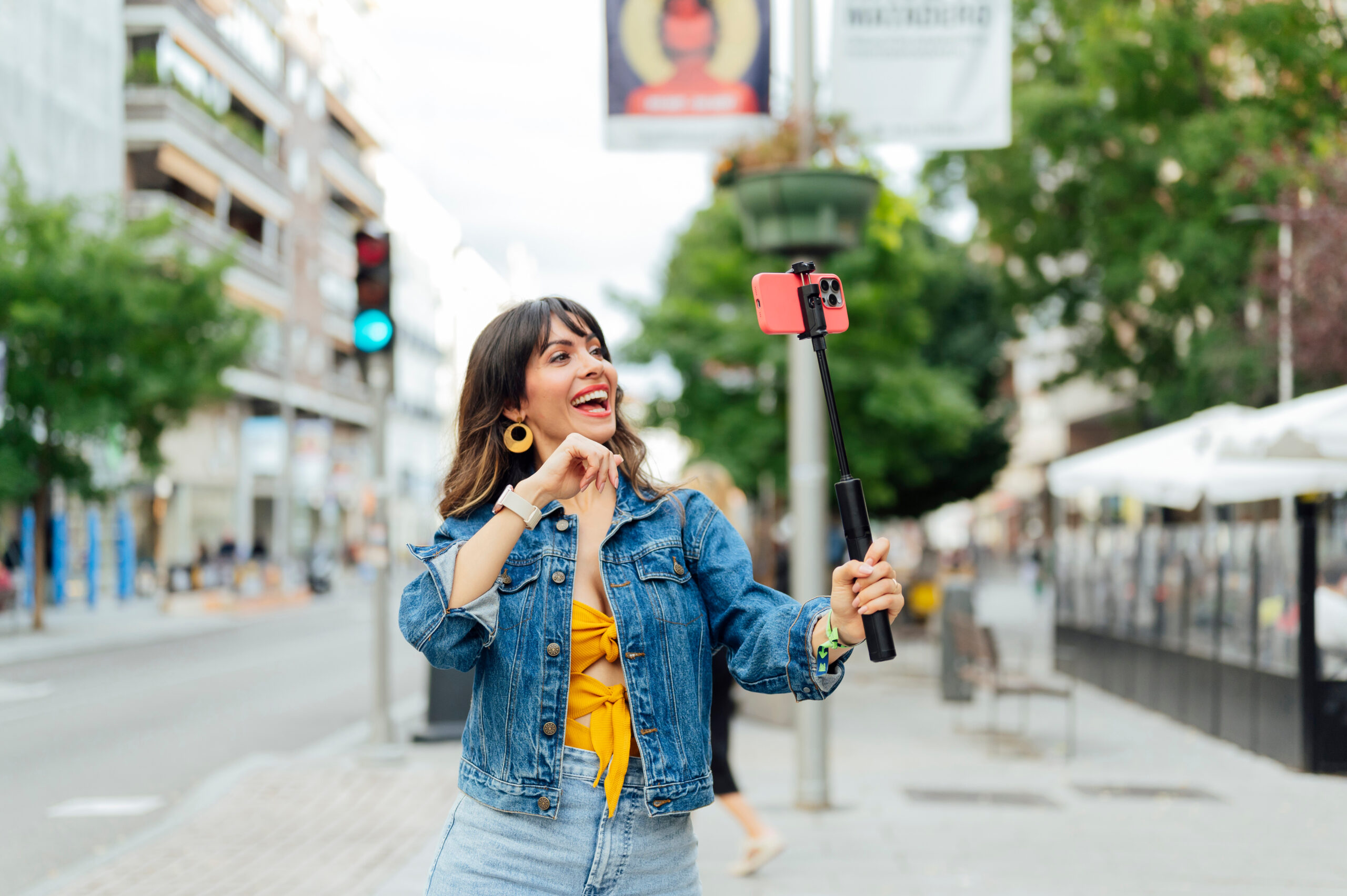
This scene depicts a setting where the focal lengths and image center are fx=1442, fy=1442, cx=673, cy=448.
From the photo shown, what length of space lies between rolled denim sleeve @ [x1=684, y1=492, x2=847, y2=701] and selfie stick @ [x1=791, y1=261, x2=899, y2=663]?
165mm

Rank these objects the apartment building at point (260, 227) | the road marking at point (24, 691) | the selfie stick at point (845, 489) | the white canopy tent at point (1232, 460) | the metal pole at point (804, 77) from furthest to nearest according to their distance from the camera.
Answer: the apartment building at point (260, 227) → the road marking at point (24, 691) → the white canopy tent at point (1232, 460) → the metal pole at point (804, 77) → the selfie stick at point (845, 489)

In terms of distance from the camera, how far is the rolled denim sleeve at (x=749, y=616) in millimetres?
2578

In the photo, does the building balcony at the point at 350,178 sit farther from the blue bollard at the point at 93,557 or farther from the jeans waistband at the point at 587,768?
the jeans waistband at the point at 587,768

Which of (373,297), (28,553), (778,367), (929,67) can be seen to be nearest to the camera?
(929,67)

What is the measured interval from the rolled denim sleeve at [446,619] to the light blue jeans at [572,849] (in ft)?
0.86

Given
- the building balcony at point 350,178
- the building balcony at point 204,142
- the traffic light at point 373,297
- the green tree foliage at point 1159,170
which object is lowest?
the traffic light at point 373,297

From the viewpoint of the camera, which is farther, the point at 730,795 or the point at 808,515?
the point at 808,515

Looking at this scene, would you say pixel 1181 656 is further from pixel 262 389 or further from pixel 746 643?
pixel 262 389

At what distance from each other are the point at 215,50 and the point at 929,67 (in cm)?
4085

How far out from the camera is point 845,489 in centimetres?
245

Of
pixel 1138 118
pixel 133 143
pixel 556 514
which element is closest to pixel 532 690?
pixel 556 514

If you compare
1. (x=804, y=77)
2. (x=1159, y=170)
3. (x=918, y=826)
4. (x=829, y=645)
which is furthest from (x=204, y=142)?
(x=829, y=645)

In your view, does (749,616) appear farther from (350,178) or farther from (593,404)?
(350,178)

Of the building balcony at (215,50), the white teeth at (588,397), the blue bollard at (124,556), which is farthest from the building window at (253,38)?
the white teeth at (588,397)
